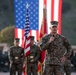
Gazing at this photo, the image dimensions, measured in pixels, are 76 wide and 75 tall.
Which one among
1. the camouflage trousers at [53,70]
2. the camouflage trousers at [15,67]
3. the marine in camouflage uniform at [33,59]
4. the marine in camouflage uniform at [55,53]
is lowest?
the camouflage trousers at [15,67]

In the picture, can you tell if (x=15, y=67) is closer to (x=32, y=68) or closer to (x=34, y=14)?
(x=32, y=68)

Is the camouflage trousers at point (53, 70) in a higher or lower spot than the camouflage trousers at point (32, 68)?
higher

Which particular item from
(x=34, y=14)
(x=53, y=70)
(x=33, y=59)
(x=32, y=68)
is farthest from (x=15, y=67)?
(x=53, y=70)

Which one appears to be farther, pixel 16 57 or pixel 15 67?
pixel 15 67

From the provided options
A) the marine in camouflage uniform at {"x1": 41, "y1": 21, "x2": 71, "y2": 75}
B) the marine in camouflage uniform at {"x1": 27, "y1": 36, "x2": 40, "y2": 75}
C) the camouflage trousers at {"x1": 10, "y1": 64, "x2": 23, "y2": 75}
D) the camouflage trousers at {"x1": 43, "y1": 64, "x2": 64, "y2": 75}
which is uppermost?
the marine in camouflage uniform at {"x1": 41, "y1": 21, "x2": 71, "y2": 75}

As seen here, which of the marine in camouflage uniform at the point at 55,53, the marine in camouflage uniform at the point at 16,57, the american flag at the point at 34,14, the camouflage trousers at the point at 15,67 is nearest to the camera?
the marine in camouflage uniform at the point at 55,53

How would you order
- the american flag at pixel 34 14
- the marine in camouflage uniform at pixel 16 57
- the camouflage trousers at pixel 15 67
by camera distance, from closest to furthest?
the american flag at pixel 34 14 → the marine in camouflage uniform at pixel 16 57 → the camouflage trousers at pixel 15 67

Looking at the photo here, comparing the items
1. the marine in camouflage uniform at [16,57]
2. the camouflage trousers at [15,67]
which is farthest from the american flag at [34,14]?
the camouflage trousers at [15,67]

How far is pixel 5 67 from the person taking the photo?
1786cm

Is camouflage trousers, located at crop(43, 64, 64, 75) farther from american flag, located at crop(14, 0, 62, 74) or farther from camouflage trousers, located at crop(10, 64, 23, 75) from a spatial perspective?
camouflage trousers, located at crop(10, 64, 23, 75)

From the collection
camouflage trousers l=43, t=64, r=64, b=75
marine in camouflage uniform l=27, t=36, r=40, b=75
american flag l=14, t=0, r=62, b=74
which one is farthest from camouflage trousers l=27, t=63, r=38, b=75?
camouflage trousers l=43, t=64, r=64, b=75

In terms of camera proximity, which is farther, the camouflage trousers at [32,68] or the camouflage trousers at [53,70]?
the camouflage trousers at [32,68]

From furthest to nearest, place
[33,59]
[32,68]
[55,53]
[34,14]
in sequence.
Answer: [34,14]
[32,68]
[33,59]
[55,53]

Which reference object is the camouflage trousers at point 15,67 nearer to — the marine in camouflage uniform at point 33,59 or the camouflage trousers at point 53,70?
the marine in camouflage uniform at point 33,59
